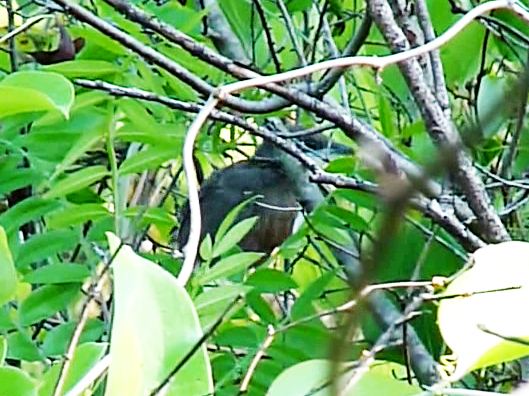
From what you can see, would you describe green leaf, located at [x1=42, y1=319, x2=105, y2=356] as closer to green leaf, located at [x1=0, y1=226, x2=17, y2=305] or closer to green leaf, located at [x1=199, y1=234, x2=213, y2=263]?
green leaf, located at [x1=199, y1=234, x2=213, y2=263]

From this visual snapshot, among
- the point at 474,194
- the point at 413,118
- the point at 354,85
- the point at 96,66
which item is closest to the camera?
the point at 474,194

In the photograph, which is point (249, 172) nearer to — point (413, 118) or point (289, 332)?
point (413, 118)

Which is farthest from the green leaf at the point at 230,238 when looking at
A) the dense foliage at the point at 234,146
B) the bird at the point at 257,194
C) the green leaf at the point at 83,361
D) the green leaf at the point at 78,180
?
the green leaf at the point at 83,361

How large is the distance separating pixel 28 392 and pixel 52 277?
462mm

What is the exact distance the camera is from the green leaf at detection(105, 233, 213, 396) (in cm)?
38

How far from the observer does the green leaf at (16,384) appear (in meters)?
0.45

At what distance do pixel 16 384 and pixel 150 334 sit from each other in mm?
90

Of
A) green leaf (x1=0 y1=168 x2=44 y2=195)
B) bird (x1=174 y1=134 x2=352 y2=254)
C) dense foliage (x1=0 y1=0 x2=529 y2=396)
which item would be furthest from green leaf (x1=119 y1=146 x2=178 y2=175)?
bird (x1=174 y1=134 x2=352 y2=254)

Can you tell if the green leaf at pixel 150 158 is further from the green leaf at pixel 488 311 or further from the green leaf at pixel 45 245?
the green leaf at pixel 488 311

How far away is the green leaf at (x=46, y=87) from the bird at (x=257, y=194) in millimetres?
632

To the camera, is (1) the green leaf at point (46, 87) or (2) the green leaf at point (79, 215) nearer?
(1) the green leaf at point (46, 87)

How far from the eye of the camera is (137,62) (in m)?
0.92

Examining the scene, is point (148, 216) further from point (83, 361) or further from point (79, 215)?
point (83, 361)

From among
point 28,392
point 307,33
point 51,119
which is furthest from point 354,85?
point 28,392
